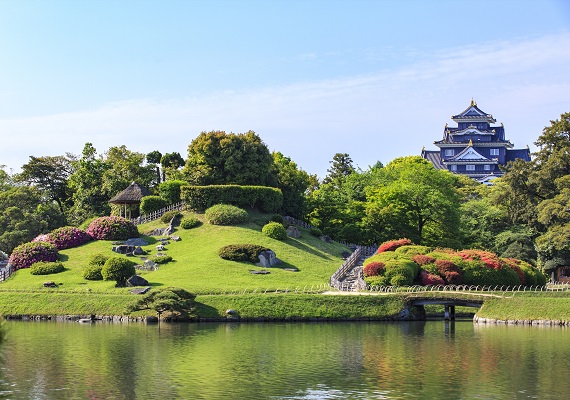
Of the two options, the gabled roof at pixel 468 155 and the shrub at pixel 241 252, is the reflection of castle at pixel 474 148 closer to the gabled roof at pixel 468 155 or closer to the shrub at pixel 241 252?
the gabled roof at pixel 468 155

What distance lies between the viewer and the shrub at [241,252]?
7269cm

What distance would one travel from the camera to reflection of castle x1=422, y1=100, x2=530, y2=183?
497 feet

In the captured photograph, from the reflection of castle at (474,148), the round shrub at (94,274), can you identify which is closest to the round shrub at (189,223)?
the round shrub at (94,274)

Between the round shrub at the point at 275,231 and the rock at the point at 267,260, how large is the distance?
734 centimetres

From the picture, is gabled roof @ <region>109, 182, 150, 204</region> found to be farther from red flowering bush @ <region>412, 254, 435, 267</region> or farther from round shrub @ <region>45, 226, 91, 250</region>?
red flowering bush @ <region>412, 254, 435, 267</region>

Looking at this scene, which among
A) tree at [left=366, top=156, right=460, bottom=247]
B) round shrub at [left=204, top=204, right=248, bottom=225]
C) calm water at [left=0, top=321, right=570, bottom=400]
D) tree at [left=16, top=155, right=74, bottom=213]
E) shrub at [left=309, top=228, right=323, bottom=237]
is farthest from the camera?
tree at [left=16, top=155, right=74, bottom=213]

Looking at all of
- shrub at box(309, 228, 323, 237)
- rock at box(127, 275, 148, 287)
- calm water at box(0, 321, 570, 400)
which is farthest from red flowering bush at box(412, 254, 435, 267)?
rock at box(127, 275, 148, 287)

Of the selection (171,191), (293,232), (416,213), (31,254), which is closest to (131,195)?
(171,191)

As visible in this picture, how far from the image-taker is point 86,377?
34625 mm

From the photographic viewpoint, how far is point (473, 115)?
15738 cm

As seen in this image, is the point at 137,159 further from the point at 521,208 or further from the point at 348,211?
the point at 521,208

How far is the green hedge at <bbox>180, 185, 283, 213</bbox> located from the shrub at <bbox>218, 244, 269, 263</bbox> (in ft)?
44.9

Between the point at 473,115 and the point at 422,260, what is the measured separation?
97.5m

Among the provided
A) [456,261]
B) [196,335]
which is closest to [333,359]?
[196,335]
